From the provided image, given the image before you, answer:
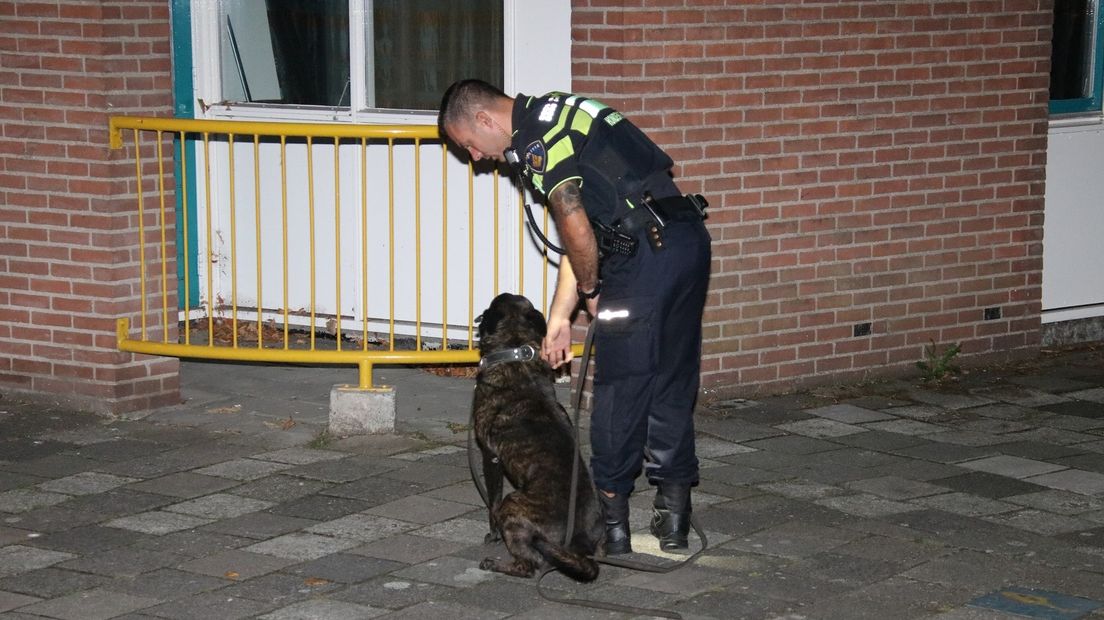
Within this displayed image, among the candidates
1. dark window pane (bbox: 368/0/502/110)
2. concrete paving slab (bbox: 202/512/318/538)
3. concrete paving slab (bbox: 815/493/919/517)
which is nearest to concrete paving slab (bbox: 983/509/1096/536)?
concrete paving slab (bbox: 815/493/919/517)

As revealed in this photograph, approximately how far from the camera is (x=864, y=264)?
8.34m

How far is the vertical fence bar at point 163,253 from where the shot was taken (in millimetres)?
7465

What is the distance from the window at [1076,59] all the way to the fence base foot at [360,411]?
473 centimetres

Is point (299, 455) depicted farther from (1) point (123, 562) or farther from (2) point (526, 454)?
(2) point (526, 454)

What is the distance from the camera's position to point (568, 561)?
197 inches

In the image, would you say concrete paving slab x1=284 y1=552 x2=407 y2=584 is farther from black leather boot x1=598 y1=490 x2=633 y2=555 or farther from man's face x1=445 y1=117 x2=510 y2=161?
man's face x1=445 y1=117 x2=510 y2=161

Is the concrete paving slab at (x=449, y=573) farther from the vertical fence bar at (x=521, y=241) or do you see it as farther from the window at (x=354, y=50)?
the window at (x=354, y=50)

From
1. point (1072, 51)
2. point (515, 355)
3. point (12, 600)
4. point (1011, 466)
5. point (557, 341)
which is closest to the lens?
point (12, 600)

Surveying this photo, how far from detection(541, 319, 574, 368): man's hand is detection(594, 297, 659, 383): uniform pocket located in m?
0.12

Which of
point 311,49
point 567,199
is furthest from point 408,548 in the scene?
point 311,49

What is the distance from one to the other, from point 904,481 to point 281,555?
271 cm

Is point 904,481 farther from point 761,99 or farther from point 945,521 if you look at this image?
point 761,99

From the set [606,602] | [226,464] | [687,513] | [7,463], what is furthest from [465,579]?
[7,463]

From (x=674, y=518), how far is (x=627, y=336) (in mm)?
772
